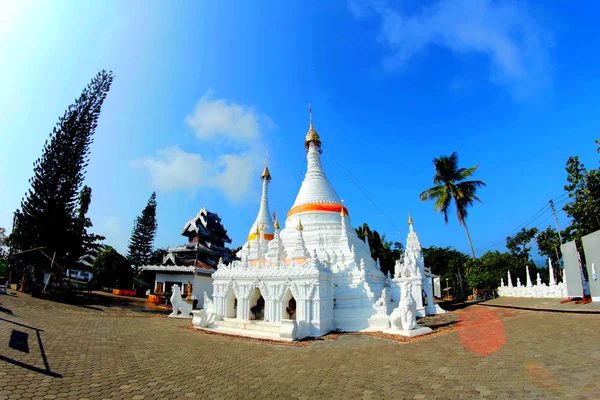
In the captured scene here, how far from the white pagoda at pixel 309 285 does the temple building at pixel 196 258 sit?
16.0m

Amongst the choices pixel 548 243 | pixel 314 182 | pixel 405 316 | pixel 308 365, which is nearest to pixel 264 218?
pixel 314 182

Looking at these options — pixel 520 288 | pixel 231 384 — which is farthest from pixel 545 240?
pixel 231 384

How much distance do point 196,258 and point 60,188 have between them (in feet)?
56.9

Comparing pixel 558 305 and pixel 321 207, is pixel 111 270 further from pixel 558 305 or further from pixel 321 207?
pixel 558 305

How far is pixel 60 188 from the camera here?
2905cm

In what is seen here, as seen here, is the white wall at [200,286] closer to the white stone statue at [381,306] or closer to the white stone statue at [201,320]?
the white stone statue at [201,320]

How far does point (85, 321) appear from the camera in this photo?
53.1ft

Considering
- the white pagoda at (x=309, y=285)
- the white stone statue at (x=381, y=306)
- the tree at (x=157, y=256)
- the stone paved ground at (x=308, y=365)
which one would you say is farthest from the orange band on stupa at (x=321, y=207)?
the tree at (x=157, y=256)

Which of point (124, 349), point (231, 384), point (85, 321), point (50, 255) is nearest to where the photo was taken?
point (231, 384)

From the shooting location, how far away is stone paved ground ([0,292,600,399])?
653cm

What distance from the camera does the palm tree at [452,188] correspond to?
102 ft

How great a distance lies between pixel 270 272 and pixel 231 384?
10.3 m

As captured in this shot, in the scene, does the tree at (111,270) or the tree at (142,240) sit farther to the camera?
the tree at (142,240)

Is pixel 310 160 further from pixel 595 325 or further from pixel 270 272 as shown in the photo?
pixel 595 325
